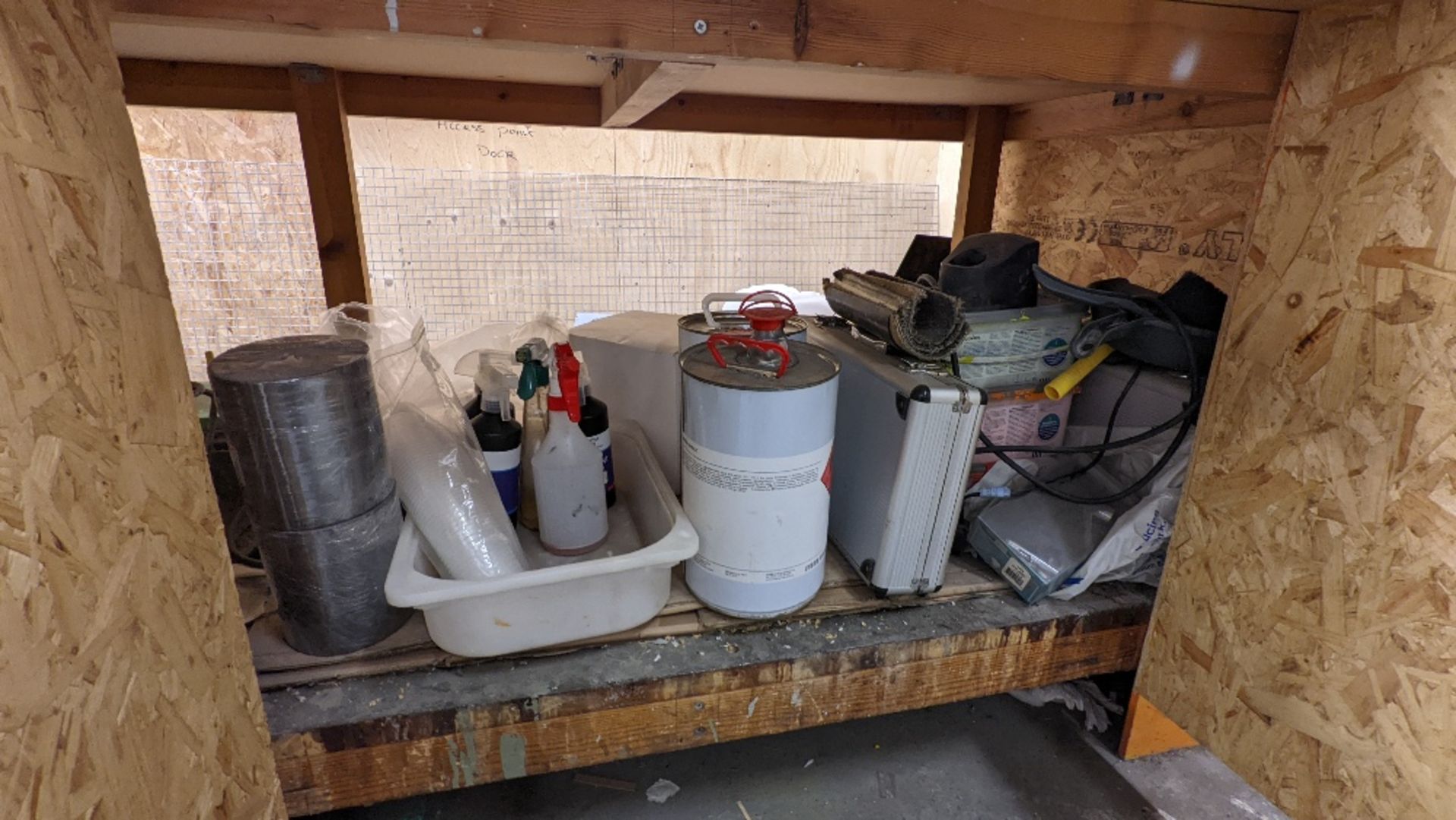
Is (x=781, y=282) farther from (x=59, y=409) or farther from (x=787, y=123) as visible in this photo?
(x=59, y=409)

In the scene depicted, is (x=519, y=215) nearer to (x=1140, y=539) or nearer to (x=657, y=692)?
(x=657, y=692)

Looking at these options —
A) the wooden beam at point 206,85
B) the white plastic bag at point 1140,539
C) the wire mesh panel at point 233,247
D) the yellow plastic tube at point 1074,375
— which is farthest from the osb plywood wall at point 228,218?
the white plastic bag at point 1140,539

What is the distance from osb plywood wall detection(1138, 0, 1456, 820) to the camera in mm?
675

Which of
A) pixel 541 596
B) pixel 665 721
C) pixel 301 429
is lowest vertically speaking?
pixel 665 721

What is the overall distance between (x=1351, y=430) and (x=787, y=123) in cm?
129

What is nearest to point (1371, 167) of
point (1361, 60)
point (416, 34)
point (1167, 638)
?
point (1361, 60)

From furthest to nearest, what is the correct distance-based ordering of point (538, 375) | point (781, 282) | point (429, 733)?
point (781, 282) → point (538, 375) → point (429, 733)

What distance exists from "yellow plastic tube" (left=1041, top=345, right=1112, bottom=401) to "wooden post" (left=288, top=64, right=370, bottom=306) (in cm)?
137

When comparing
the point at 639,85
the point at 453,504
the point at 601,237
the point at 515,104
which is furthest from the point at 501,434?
the point at 601,237

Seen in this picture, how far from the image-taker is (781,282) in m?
2.77

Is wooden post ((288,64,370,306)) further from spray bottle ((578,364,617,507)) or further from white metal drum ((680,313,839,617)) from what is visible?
white metal drum ((680,313,839,617))

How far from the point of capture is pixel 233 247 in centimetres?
242

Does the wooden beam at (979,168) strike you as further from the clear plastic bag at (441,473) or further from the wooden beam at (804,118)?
the clear plastic bag at (441,473)

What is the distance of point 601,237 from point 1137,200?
68.1 inches
